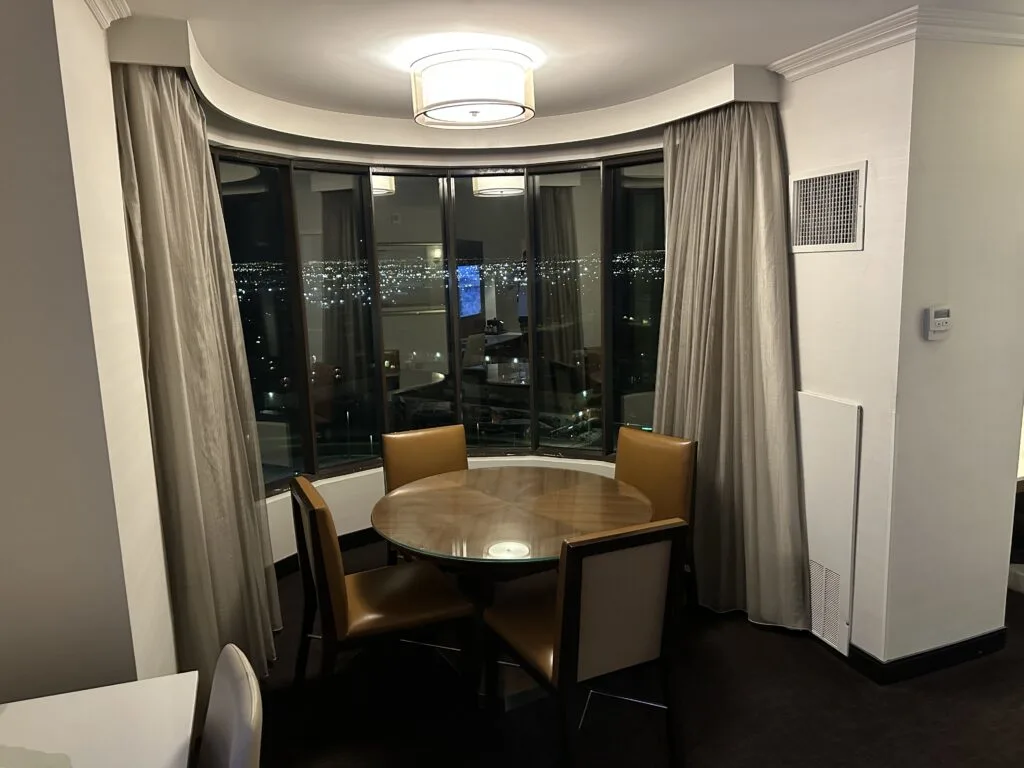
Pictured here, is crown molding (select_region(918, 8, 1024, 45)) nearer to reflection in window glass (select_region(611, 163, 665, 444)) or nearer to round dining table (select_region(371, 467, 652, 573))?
reflection in window glass (select_region(611, 163, 665, 444))

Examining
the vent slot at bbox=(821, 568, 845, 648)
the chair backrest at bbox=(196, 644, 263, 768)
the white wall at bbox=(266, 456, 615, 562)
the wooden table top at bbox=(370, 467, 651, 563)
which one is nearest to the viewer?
the chair backrest at bbox=(196, 644, 263, 768)

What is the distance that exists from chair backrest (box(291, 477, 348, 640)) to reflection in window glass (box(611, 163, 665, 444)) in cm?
232

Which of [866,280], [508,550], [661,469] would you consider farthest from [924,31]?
[508,550]

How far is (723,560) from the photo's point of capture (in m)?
3.41

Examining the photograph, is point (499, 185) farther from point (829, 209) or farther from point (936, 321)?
point (936, 321)

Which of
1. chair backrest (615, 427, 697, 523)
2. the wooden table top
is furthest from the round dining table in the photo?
chair backrest (615, 427, 697, 523)

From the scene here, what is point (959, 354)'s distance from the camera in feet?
8.97

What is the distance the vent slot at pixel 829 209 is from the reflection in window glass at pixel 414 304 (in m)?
2.27

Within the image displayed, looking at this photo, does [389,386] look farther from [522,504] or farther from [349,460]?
[522,504]

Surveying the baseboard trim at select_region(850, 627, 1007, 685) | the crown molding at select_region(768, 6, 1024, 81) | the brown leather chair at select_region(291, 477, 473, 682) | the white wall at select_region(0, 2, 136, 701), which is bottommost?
the baseboard trim at select_region(850, 627, 1007, 685)

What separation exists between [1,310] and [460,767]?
1965 mm

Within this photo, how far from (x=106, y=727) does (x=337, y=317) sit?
3030 mm

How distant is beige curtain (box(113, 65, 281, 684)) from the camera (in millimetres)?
2428

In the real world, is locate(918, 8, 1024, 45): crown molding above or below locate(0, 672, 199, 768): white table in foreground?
above
